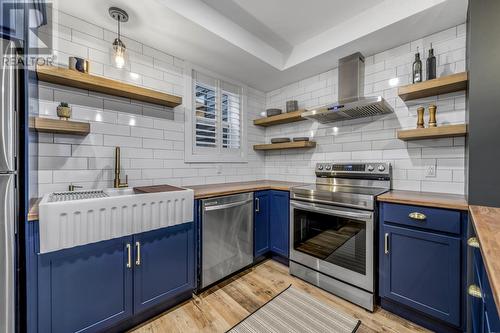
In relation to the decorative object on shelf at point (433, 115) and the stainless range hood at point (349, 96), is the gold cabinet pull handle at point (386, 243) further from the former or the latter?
the stainless range hood at point (349, 96)

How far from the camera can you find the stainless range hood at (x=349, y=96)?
2215 millimetres

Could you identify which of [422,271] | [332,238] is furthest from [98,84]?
[422,271]

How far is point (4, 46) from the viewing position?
1090 mm

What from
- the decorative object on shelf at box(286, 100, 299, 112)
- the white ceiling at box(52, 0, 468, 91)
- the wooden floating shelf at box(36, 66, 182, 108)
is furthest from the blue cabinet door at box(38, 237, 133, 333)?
the decorative object on shelf at box(286, 100, 299, 112)

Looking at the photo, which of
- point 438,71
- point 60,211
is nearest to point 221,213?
point 60,211

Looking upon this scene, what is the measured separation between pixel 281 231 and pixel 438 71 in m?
2.23

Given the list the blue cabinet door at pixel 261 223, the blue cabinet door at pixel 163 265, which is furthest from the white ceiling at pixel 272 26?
the blue cabinet door at pixel 163 265

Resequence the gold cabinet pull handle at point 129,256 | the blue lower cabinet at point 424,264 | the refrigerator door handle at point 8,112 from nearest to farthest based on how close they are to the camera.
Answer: the refrigerator door handle at point 8,112 → the blue lower cabinet at point 424,264 → the gold cabinet pull handle at point 129,256

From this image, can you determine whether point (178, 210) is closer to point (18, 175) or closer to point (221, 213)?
point (221, 213)

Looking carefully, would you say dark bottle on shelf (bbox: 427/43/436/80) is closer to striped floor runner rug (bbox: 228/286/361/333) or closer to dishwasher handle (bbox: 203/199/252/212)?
dishwasher handle (bbox: 203/199/252/212)

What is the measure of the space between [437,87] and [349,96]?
797 mm

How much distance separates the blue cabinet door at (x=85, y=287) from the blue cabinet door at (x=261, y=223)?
4.33 feet

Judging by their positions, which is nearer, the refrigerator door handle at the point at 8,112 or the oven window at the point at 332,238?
the refrigerator door handle at the point at 8,112

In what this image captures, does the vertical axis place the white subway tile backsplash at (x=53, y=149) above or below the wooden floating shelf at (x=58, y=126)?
below
